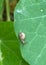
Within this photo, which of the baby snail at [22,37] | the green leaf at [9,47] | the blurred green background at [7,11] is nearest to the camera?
the baby snail at [22,37]

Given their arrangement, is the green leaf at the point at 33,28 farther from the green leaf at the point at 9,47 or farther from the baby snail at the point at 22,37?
the green leaf at the point at 9,47

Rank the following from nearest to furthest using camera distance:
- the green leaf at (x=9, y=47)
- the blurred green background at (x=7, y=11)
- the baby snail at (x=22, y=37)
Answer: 1. the baby snail at (x=22, y=37)
2. the green leaf at (x=9, y=47)
3. the blurred green background at (x=7, y=11)

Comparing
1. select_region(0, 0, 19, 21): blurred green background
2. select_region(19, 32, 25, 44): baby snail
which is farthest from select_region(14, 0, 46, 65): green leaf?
select_region(0, 0, 19, 21): blurred green background

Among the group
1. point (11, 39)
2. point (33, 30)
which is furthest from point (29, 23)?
point (11, 39)

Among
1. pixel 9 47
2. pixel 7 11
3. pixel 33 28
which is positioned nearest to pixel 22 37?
pixel 33 28

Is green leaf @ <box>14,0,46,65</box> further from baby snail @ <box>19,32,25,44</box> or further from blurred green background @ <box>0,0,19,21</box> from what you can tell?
blurred green background @ <box>0,0,19,21</box>

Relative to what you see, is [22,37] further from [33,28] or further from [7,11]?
[7,11]

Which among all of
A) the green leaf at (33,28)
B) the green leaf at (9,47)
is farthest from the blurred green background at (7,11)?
the green leaf at (33,28)
